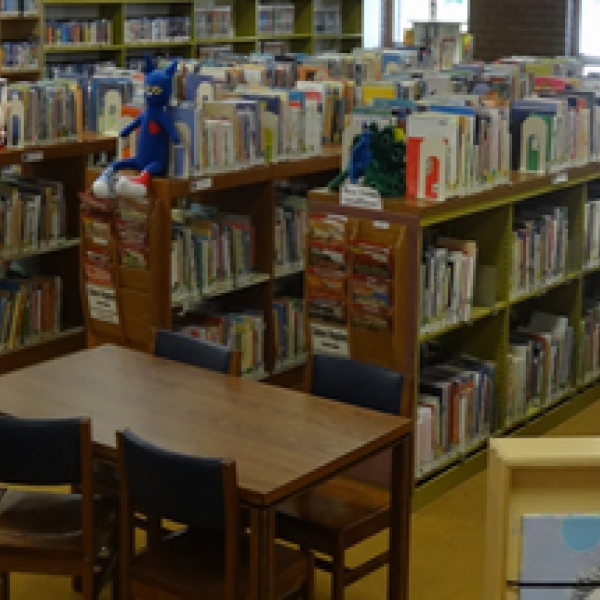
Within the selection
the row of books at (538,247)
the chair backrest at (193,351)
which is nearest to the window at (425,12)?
the row of books at (538,247)

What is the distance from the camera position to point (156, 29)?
11.5 metres

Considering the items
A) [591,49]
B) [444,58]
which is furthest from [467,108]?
[591,49]

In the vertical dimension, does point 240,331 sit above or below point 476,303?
below

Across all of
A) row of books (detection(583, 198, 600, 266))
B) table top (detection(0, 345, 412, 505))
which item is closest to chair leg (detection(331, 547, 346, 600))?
table top (detection(0, 345, 412, 505))

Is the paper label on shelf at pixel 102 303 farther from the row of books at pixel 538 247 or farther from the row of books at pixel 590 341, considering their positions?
the row of books at pixel 590 341

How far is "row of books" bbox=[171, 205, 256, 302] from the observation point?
215 inches

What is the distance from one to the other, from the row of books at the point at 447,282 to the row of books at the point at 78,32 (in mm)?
6608

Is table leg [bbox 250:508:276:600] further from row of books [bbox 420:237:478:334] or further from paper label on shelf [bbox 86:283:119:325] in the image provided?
paper label on shelf [bbox 86:283:119:325]

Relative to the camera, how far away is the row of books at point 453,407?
496 centimetres

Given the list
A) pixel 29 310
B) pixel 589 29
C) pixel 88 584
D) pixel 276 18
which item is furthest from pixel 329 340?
pixel 276 18

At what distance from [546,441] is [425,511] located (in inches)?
138

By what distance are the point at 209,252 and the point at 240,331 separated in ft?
1.57

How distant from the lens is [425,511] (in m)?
4.98

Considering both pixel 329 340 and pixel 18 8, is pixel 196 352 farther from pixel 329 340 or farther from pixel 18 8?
pixel 18 8
